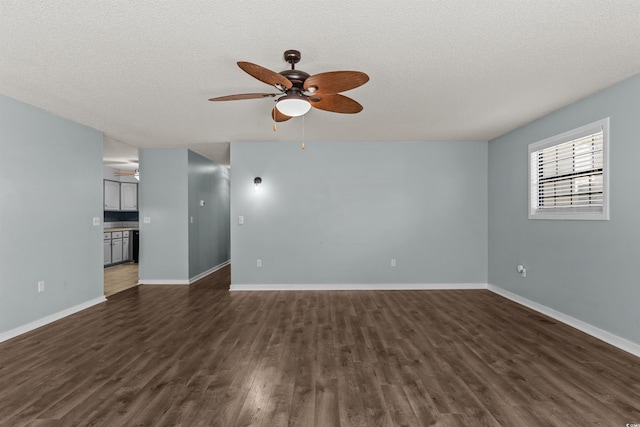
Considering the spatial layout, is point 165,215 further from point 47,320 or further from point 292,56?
point 292,56

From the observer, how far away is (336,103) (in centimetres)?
255

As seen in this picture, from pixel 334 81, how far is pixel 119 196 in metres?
8.18

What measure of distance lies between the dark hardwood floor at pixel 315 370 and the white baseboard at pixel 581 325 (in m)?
0.10

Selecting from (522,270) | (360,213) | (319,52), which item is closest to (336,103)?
(319,52)

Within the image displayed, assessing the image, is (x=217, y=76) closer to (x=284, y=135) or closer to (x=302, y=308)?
(x=284, y=135)

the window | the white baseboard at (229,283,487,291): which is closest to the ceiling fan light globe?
the window

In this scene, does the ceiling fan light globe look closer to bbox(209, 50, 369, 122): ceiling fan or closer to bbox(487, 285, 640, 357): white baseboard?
bbox(209, 50, 369, 122): ceiling fan

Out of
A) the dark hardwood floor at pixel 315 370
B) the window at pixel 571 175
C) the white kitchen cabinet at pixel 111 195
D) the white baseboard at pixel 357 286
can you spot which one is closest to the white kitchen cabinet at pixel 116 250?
the white kitchen cabinet at pixel 111 195

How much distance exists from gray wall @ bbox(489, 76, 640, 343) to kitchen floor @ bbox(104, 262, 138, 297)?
6.25m

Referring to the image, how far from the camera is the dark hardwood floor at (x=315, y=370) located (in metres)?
1.91

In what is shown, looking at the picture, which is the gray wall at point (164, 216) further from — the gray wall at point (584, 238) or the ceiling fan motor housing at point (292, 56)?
the gray wall at point (584, 238)

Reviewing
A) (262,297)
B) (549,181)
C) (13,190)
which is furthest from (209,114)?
(549,181)

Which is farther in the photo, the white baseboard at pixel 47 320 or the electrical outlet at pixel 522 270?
the electrical outlet at pixel 522 270

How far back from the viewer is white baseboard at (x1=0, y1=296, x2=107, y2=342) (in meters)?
3.14
